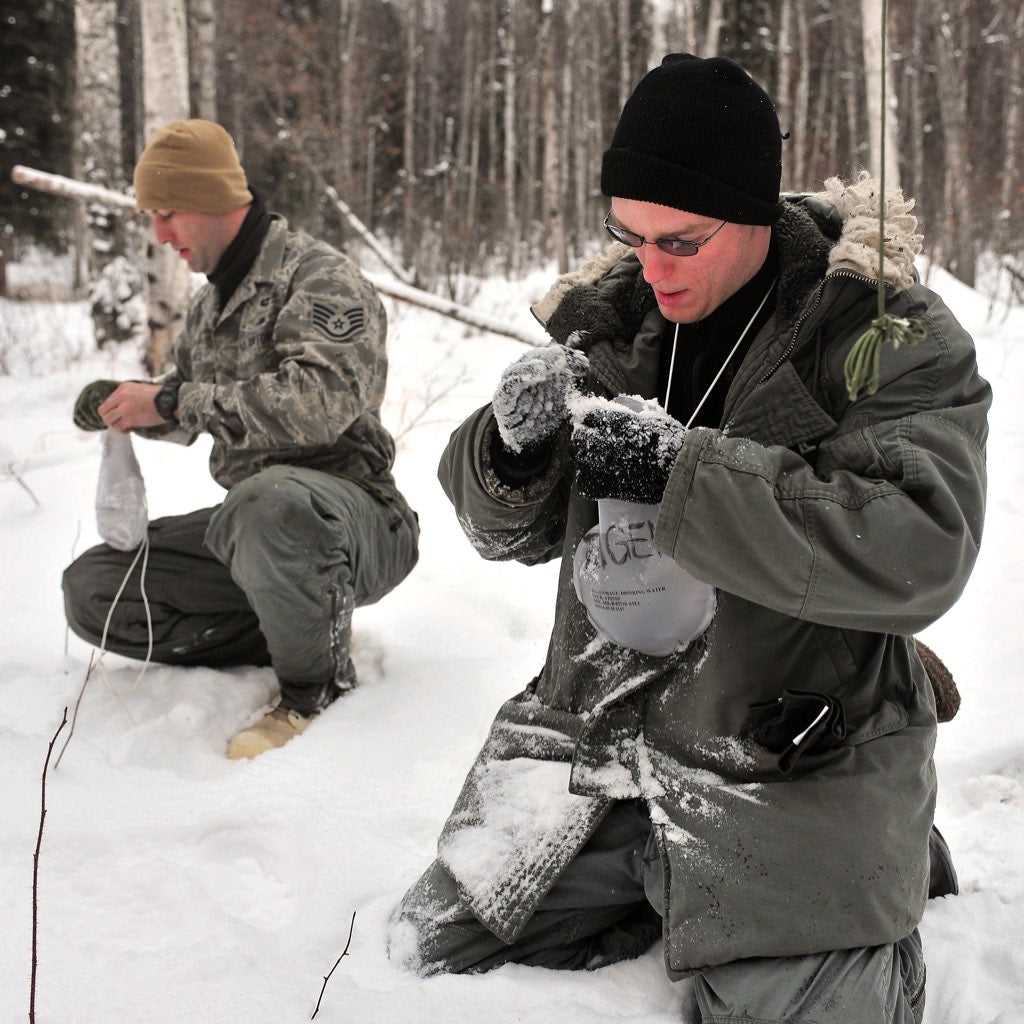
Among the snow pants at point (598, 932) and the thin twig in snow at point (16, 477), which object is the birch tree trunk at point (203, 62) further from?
the snow pants at point (598, 932)

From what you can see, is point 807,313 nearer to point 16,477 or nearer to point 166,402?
point 166,402

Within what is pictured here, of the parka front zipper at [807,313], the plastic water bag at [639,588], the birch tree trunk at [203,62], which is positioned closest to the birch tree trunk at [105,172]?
the birch tree trunk at [203,62]

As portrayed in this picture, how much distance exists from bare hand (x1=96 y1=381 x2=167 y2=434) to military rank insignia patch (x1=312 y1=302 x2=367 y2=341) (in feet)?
1.71

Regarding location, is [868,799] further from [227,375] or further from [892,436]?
[227,375]

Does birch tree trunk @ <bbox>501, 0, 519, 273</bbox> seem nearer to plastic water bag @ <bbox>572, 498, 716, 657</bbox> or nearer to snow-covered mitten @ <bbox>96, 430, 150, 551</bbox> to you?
snow-covered mitten @ <bbox>96, 430, 150, 551</bbox>

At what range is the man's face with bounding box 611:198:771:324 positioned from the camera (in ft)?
5.13

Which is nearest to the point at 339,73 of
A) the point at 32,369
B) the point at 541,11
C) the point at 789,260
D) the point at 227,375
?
the point at 541,11

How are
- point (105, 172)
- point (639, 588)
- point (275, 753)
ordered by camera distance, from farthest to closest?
point (105, 172)
point (275, 753)
point (639, 588)

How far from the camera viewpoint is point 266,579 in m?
2.49

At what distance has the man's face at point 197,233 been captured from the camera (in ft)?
9.35

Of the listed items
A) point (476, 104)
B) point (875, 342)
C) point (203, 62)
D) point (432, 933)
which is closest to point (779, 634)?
point (875, 342)

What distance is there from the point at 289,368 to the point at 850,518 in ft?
5.74

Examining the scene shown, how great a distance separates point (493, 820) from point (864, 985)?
0.67m

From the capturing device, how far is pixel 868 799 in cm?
150
